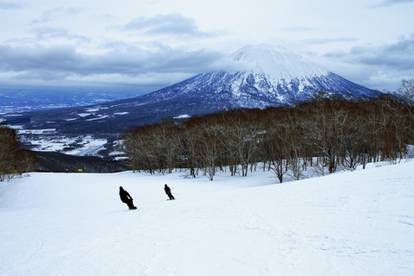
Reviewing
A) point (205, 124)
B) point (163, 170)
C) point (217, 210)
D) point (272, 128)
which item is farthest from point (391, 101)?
point (217, 210)

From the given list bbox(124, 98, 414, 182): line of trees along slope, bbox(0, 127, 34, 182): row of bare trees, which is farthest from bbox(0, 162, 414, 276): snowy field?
bbox(0, 127, 34, 182): row of bare trees

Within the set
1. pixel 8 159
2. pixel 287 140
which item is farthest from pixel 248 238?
pixel 8 159

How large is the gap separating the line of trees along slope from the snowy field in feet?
102

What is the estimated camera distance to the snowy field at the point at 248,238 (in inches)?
352

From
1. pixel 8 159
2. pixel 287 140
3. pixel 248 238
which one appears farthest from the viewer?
pixel 287 140

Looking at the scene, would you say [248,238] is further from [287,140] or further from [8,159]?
[8,159]

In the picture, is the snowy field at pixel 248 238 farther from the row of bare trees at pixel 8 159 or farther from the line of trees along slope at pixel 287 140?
the row of bare trees at pixel 8 159

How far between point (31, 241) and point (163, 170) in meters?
65.9

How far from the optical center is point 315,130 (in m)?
53.0

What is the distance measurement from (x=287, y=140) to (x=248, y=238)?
148ft

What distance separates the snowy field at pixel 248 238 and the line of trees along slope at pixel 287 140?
102ft

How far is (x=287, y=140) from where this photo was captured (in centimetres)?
5550

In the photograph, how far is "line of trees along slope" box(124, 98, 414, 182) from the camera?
170 ft

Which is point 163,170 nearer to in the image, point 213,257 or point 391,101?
point 391,101
